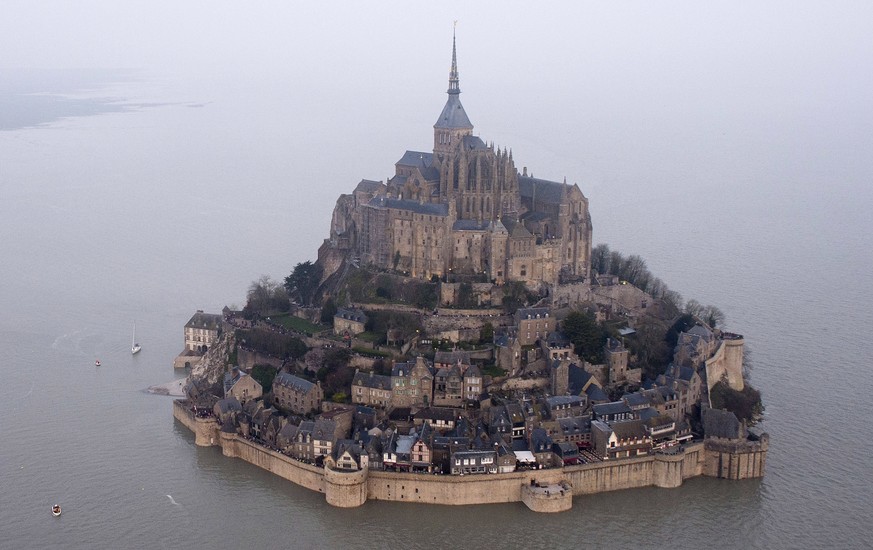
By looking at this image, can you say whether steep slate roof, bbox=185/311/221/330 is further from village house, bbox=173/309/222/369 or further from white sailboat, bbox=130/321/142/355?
white sailboat, bbox=130/321/142/355

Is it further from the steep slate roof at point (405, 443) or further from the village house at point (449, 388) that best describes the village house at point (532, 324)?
the steep slate roof at point (405, 443)

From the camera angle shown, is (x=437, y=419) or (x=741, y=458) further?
(x=437, y=419)

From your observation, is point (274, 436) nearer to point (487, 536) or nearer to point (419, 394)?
point (419, 394)

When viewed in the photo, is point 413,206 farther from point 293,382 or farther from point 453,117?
point 293,382

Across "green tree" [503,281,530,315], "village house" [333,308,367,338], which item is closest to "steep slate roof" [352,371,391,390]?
"village house" [333,308,367,338]

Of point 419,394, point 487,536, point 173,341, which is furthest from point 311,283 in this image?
point 487,536

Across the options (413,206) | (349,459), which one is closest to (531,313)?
(413,206)
